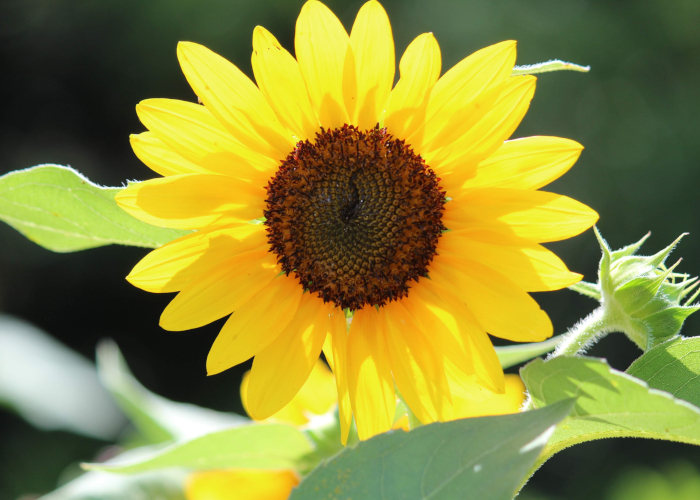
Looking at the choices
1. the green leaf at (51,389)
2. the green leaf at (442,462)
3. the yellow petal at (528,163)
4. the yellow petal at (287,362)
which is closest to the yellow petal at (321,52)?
the yellow petal at (528,163)

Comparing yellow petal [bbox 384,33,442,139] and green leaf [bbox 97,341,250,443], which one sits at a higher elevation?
yellow petal [bbox 384,33,442,139]

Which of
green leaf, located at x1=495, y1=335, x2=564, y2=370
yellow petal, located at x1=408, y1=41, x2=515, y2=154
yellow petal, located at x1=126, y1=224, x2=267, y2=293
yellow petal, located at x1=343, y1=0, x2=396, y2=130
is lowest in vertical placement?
green leaf, located at x1=495, y1=335, x2=564, y2=370

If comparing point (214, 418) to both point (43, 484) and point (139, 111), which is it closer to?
point (139, 111)

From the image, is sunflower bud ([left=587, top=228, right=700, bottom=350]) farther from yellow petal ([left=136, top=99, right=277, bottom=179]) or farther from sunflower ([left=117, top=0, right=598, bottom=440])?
yellow petal ([left=136, top=99, right=277, bottom=179])

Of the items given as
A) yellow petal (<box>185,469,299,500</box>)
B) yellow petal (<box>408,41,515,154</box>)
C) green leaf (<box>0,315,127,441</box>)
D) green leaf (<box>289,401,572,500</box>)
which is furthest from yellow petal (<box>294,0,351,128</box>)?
green leaf (<box>0,315,127,441</box>)

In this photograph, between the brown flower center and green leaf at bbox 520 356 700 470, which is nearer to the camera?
green leaf at bbox 520 356 700 470

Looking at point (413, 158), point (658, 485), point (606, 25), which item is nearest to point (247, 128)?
point (413, 158)

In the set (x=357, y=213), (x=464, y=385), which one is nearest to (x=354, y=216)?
(x=357, y=213)
